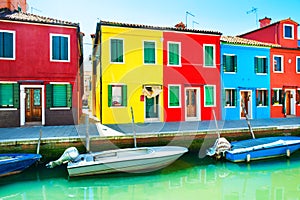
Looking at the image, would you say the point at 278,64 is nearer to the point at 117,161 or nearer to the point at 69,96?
the point at 69,96

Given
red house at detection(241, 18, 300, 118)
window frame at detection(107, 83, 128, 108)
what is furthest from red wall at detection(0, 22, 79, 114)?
red house at detection(241, 18, 300, 118)

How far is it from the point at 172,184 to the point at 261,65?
1236cm

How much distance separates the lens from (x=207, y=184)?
7.25 meters

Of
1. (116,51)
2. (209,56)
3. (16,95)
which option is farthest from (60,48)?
(209,56)

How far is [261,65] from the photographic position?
1634 centimetres

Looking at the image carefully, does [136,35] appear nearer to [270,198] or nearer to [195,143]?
[195,143]

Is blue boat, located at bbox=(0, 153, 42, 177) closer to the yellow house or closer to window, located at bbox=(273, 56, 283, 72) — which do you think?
the yellow house

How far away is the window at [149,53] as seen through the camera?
538 inches

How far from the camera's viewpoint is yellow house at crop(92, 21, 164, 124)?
12.8m

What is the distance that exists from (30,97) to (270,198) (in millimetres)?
10867

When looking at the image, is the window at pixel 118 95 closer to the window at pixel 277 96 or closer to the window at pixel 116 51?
the window at pixel 116 51

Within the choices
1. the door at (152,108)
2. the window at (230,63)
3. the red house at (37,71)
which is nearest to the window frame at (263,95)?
the window at (230,63)

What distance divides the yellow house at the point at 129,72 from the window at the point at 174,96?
2.02 feet

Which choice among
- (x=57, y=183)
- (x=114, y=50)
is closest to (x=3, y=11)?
(x=114, y=50)
